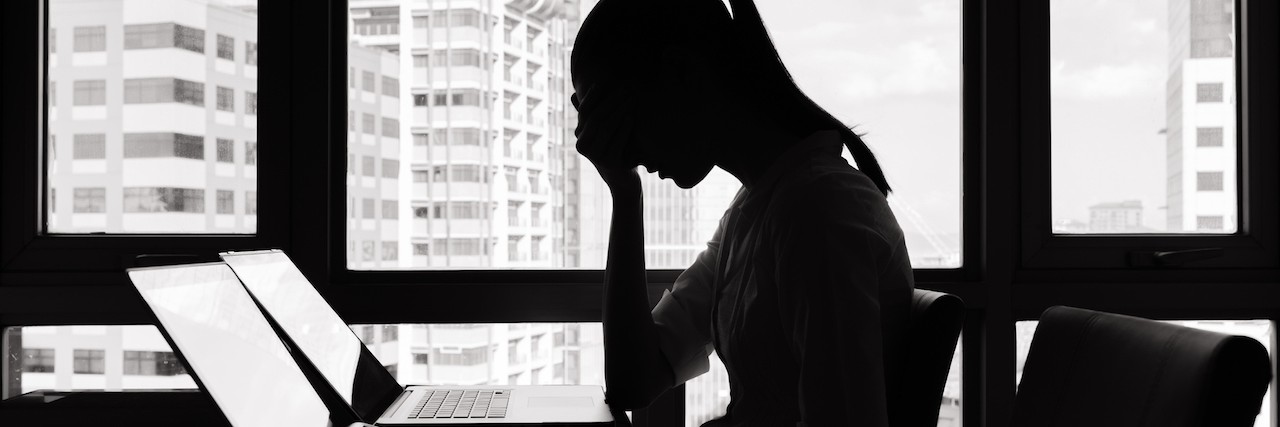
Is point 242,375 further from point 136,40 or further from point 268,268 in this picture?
point 136,40

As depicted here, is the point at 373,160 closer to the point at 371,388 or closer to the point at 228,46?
the point at 228,46

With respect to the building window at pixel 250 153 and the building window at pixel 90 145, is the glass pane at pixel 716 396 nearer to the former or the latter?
the building window at pixel 250 153

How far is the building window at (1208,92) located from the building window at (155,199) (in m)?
1.89

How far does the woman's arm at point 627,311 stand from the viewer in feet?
3.54

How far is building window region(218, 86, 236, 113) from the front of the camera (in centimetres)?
156

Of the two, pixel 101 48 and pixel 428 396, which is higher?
pixel 101 48

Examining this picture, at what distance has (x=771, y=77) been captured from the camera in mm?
900

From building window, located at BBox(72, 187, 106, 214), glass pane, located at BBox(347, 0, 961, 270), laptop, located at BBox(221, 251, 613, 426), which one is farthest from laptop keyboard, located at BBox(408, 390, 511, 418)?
building window, located at BBox(72, 187, 106, 214)

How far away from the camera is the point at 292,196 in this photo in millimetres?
1519

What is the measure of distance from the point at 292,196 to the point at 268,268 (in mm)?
437

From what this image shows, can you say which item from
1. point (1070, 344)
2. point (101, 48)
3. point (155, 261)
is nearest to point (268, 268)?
point (155, 261)

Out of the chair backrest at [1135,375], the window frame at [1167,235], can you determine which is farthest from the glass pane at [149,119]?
the window frame at [1167,235]

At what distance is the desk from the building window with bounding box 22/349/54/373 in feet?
0.16

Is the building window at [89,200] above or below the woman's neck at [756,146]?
below
